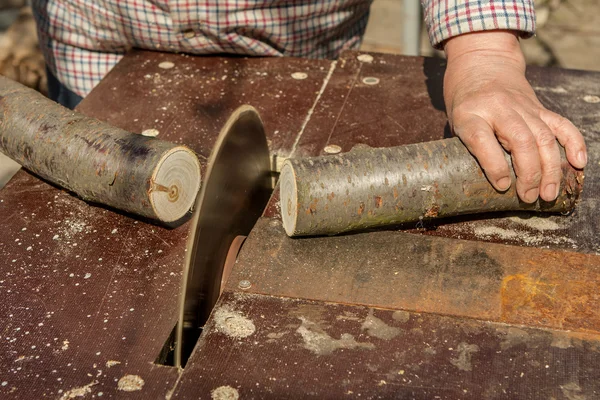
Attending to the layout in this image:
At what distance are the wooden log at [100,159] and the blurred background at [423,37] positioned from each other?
92.7 inches

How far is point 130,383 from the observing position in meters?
1.41

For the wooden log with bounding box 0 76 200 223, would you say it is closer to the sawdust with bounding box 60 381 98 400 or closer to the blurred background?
the sawdust with bounding box 60 381 98 400

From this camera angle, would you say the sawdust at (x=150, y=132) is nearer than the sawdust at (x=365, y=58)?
Yes

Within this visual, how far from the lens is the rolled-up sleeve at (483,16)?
2.01m

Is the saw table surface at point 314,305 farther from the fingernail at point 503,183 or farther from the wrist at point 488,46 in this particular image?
the wrist at point 488,46

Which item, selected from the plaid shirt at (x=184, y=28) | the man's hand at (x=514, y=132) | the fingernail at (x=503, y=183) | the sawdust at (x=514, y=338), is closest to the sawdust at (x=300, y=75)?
the plaid shirt at (x=184, y=28)

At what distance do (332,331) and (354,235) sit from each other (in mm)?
332

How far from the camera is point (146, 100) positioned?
2359mm

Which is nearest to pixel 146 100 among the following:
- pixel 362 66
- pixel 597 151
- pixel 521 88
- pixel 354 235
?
pixel 362 66

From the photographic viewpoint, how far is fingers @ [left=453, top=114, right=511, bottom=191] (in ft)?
5.53

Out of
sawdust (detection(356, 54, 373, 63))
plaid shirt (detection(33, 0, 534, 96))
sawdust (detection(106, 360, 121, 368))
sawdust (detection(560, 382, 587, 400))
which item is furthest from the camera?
sawdust (detection(356, 54, 373, 63))

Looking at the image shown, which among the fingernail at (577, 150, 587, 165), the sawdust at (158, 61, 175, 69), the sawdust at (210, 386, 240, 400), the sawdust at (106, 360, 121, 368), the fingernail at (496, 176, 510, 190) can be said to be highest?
the fingernail at (577, 150, 587, 165)

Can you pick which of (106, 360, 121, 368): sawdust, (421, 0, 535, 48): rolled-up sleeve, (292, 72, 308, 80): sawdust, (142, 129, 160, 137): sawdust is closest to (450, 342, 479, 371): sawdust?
(106, 360, 121, 368): sawdust

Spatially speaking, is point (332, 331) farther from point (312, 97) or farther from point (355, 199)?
point (312, 97)
